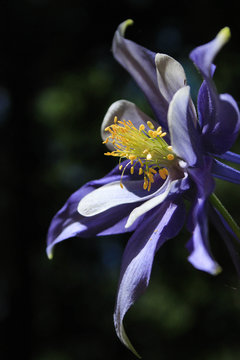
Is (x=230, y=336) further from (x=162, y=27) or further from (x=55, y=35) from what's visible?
(x=55, y=35)

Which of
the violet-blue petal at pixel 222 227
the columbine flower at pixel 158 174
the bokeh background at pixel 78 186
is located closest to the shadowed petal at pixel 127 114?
the columbine flower at pixel 158 174

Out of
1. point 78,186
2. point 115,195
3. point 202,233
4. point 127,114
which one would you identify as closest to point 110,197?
point 115,195

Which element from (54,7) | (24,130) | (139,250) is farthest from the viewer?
(54,7)

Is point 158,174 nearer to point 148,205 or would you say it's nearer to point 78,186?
point 148,205

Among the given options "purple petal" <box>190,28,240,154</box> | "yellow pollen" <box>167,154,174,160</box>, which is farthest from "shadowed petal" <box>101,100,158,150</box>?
"purple petal" <box>190,28,240,154</box>

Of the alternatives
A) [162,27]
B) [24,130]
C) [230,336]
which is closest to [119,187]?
[230,336]

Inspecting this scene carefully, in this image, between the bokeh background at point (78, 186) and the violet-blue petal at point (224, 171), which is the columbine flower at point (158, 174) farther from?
the bokeh background at point (78, 186)

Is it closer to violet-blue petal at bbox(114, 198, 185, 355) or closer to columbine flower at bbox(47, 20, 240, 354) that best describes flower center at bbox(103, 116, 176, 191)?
columbine flower at bbox(47, 20, 240, 354)
